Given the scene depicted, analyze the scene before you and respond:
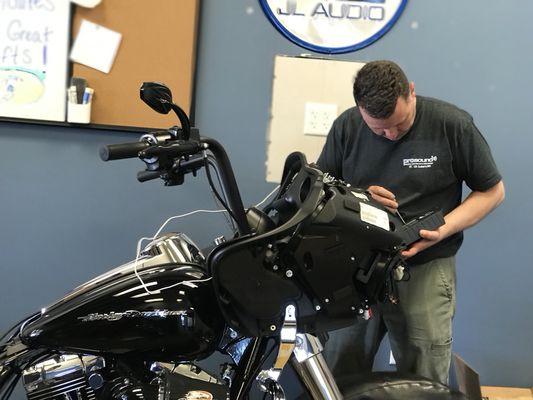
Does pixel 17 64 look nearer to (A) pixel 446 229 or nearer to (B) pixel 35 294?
(B) pixel 35 294

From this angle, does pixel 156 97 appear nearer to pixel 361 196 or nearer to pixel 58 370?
pixel 361 196

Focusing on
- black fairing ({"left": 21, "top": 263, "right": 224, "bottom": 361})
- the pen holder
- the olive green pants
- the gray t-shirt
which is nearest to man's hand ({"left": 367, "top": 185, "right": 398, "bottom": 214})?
the gray t-shirt

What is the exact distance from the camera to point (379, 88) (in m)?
1.29

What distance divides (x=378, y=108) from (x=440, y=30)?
638mm

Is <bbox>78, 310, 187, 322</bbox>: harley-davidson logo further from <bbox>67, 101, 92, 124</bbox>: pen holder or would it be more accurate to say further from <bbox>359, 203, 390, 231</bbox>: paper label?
<bbox>67, 101, 92, 124</bbox>: pen holder

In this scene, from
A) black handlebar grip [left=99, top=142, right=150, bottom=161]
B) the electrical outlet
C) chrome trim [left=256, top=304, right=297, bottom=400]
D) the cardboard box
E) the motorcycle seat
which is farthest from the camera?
the cardboard box

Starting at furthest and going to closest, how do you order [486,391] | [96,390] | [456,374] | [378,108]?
[486,391], [456,374], [378,108], [96,390]

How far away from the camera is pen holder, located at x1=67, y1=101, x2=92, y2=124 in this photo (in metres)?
1.67

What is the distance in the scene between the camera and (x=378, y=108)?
1.30 metres

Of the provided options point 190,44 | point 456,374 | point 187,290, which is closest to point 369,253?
point 187,290

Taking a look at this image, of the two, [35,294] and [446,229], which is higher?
[446,229]

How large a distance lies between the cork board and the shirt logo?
748 mm

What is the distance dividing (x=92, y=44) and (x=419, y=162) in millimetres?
1104

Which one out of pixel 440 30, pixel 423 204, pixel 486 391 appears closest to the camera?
pixel 423 204
